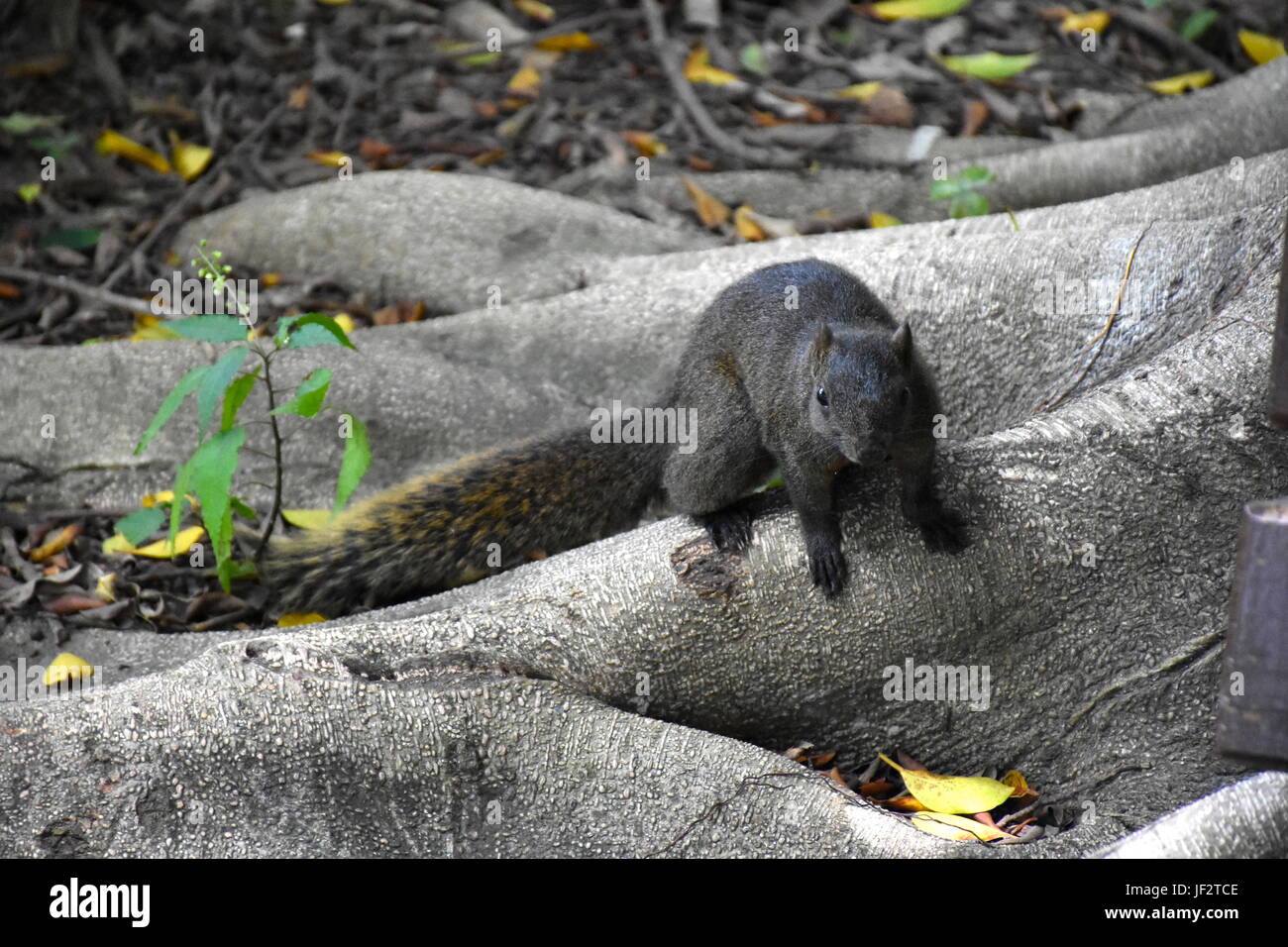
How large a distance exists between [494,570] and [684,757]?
3.44ft

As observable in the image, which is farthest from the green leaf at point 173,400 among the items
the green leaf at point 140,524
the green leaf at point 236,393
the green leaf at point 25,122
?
the green leaf at point 25,122

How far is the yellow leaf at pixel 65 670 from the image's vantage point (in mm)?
3215

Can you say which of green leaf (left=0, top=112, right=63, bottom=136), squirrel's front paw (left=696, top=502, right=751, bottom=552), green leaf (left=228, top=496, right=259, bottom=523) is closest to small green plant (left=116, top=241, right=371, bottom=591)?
green leaf (left=228, top=496, right=259, bottom=523)

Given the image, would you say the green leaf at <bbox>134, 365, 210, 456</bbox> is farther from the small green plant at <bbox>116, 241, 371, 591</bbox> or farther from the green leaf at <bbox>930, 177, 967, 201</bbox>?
the green leaf at <bbox>930, 177, 967, 201</bbox>

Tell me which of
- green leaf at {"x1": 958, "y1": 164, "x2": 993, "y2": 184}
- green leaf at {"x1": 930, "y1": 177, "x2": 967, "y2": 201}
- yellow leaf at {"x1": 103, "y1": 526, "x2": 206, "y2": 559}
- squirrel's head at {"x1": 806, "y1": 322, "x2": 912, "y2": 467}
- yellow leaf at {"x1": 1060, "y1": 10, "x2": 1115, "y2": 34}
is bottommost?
yellow leaf at {"x1": 103, "y1": 526, "x2": 206, "y2": 559}

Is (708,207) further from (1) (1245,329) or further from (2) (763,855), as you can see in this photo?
(2) (763,855)

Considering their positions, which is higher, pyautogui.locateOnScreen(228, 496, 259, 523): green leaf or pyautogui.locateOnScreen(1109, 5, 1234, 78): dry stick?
pyautogui.locateOnScreen(1109, 5, 1234, 78): dry stick

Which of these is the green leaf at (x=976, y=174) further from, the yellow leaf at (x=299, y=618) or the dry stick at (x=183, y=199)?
the dry stick at (x=183, y=199)

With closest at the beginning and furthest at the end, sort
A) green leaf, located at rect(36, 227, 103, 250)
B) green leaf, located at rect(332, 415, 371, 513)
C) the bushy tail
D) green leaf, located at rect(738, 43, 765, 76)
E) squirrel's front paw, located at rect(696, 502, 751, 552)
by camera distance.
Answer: squirrel's front paw, located at rect(696, 502, 751, 552) → green leaf, located at rect(332, 415, 371, 513) → the bushy tail → green leaf, located at rect(36, 227, 103, 250) → green leaf, located at rect(738, 43, 765, 76)

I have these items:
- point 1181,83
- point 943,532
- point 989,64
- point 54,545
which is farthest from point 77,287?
point 1181,83

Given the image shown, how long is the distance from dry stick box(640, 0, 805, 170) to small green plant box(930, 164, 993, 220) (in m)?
0.90

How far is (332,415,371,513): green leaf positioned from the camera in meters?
3.21

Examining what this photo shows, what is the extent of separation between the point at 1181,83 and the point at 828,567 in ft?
13.5

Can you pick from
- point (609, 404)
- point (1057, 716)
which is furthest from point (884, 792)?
point (609, 404)
